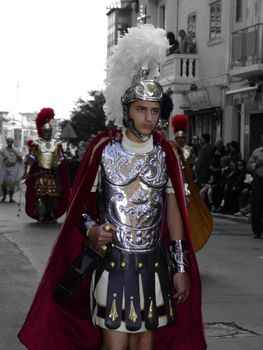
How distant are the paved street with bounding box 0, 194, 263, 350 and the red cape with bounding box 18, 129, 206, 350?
4.63ft

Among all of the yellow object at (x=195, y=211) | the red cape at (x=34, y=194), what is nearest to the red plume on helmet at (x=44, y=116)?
the red cape at (x=34, y=194)

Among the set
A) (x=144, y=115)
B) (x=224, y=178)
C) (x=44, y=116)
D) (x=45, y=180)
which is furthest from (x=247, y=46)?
(x=144, y=115)

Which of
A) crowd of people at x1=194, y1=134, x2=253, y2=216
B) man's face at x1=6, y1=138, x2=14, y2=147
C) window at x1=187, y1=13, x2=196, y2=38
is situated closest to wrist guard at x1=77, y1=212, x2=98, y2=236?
crowd of people at x1=194, y1=134, x2=253, y2=216

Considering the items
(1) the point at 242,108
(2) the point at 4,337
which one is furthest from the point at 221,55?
(2) the point at 4,337

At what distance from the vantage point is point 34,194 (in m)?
15.9

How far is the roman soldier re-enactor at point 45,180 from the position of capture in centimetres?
1545

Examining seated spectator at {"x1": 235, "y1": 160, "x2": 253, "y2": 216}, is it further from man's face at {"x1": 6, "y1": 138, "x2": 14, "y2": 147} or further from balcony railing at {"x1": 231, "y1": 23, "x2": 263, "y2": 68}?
man's face at {"x1": 6, "y1": 138, "x2": 14, "y2": 147}

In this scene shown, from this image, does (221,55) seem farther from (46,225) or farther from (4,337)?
(4,337)

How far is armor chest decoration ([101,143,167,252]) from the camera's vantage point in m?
4.39

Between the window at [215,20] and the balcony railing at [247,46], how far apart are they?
2446 mm

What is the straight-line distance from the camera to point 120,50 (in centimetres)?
486

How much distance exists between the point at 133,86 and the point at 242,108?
22.1 m

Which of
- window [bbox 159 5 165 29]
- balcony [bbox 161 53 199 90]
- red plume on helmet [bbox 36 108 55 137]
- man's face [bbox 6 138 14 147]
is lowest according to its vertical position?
man's face [bbox 6 138 14 147]

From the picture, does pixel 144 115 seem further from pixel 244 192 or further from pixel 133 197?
pixel 244 192
